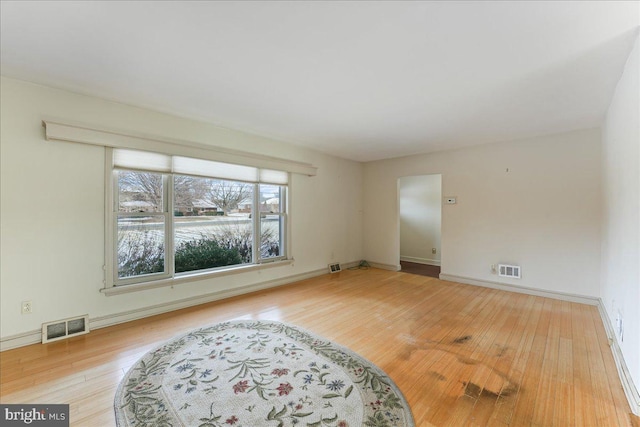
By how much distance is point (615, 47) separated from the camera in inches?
77.8

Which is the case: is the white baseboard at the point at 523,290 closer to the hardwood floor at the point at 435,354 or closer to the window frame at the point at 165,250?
the hardwood floor at the point at 435,354

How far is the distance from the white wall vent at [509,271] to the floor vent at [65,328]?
19.4 feet

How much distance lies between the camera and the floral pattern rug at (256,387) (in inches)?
66.0

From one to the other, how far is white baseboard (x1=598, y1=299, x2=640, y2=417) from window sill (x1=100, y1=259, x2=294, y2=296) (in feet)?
13.4

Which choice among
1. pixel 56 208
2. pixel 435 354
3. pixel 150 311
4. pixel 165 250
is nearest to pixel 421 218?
pixel 435 354

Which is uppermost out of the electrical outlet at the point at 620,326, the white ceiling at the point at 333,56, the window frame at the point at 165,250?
the white ceiling at the point at 333,56

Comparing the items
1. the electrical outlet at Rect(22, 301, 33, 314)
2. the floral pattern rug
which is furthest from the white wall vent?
the electrical outlet at Rect(22, 301, 33, 314)

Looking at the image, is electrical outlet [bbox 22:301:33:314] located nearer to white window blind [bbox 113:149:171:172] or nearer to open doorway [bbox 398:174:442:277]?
white window blind [bbox 113:149:171:172]

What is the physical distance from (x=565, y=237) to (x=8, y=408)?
630 cm

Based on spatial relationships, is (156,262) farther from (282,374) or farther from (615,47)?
(615,47)

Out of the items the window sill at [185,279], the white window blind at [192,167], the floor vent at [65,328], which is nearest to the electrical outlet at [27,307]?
the floor vent at [65,328]

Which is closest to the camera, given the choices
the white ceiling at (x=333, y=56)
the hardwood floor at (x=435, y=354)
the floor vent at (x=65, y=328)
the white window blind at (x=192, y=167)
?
the white ceiling at (x=333, y=56)

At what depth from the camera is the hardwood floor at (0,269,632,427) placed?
1.78m

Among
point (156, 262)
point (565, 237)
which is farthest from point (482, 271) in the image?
point (156, 262)
